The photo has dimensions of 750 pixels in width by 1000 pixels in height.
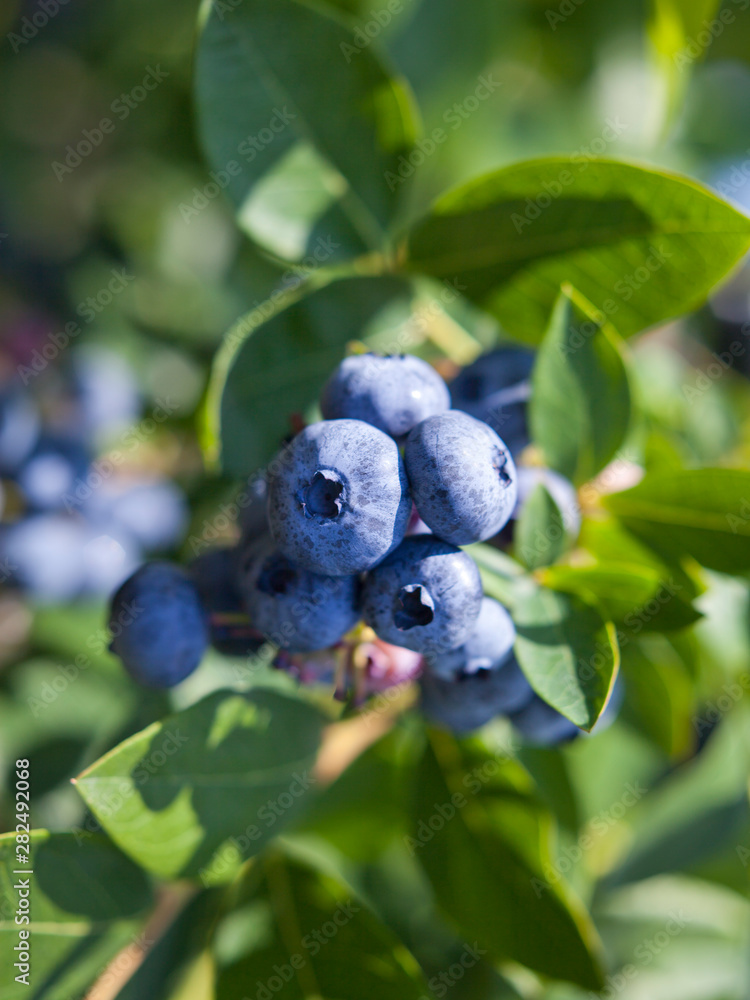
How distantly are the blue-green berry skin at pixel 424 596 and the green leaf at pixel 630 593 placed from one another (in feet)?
0.75

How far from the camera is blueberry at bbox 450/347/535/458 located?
1.38m

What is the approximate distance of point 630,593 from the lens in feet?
3.97

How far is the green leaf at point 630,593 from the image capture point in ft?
3.96

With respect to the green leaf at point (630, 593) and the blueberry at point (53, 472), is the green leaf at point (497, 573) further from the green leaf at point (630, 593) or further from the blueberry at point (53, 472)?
the blueberry at point (53, 472)

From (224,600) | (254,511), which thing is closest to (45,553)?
(224,600)

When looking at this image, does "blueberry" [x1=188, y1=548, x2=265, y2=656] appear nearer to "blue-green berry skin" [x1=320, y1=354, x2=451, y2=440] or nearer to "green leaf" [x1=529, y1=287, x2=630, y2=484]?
"blue-green berry skin" [x1=320, y1=354, x2=451, y2=440]

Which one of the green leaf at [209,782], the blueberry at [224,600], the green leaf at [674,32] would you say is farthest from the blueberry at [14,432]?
the green leaf at [674,32]

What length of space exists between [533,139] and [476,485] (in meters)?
1.72

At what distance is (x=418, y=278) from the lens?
1572 millimetres

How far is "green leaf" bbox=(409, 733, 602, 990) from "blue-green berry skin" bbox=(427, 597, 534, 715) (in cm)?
39

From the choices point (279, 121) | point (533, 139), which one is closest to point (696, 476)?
point (279, 121)

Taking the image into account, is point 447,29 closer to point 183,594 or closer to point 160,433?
point 160,433

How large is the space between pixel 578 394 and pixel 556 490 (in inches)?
6.6

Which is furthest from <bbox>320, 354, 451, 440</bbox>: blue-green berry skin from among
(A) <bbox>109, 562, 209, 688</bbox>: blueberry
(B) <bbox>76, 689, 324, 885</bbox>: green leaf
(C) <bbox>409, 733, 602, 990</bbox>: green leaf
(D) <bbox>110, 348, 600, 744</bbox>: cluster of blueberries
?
(C) <bbox>409, 733, 602, 990</bbox>: green leaf
